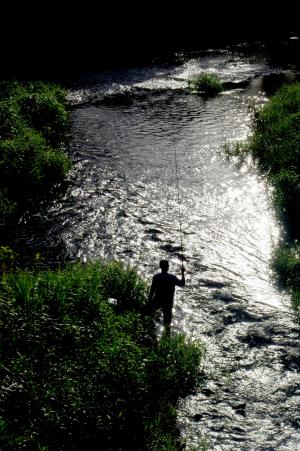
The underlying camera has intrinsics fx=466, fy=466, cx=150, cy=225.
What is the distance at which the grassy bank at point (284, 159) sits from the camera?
582 inches

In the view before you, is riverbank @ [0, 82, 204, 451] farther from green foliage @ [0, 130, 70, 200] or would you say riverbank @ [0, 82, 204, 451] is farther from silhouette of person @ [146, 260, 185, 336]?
green foliage @ [0, 130, 70, 200]

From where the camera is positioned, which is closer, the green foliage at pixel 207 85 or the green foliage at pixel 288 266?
the green foliage at pixel 288 266

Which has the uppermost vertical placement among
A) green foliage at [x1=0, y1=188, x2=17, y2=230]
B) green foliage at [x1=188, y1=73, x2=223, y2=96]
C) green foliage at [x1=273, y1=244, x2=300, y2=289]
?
green foliage at [x1=188, y1=73, x2=223, y2=96]

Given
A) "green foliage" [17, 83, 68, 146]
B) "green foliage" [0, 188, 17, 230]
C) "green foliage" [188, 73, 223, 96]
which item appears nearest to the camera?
"green foliage" [0, 188, 17, 230]

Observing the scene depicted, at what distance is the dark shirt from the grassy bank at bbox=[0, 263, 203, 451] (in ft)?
2.75

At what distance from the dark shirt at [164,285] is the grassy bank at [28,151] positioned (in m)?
8.22

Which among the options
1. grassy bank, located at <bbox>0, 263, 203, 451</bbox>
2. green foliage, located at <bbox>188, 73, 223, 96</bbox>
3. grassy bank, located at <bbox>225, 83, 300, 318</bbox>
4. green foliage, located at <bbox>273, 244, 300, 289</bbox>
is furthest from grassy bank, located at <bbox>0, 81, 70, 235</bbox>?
green foliage, located at <bbox>188, 73, 223, 96</bbox>

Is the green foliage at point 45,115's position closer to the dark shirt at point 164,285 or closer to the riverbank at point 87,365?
the riverbank at point 87,365

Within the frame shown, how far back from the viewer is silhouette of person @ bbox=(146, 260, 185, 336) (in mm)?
11275

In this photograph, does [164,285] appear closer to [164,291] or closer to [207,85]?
[164,291]

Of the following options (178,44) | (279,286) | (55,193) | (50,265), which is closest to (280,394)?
(279,286)

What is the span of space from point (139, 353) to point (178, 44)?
48696mm

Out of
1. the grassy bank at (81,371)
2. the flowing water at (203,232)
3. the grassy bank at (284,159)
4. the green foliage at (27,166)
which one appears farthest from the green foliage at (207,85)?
the grassy bank at (81,371)

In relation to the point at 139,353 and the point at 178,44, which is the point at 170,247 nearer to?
the point at 139,353
